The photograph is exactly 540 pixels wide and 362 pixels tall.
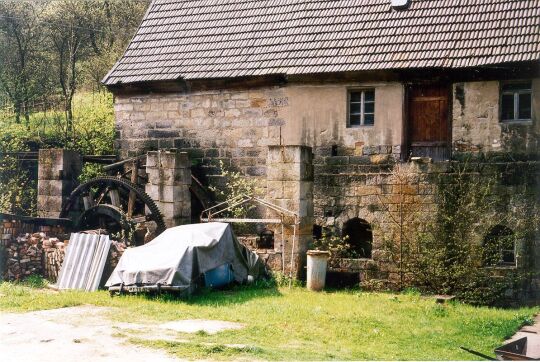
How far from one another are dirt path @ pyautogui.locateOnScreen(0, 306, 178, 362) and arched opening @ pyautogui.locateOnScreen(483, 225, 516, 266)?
23.7 feet

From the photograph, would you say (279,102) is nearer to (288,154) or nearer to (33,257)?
(288,154)

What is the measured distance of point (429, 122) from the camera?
15.1m

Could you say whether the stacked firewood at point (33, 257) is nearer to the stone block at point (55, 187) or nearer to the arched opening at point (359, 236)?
the stone block at point (55, 187)

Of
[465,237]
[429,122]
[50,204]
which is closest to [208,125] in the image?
[50,204]

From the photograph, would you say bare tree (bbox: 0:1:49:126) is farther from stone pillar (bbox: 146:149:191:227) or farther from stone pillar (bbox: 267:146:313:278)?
stone pillar (bbox: 267:146:313:278)

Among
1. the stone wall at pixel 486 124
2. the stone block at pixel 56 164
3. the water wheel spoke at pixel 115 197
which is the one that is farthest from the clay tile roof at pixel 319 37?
the water wheel spoke at pixel 115 197

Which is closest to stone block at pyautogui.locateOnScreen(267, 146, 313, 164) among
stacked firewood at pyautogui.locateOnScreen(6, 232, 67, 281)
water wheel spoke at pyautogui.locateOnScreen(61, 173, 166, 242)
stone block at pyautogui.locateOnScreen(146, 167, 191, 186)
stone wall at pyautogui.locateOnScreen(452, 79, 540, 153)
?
stone block at pyautogui.locateOnScreen(146, 167, 191, 186)

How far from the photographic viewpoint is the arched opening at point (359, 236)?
1530cm

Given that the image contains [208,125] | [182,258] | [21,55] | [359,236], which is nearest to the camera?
[182,258]

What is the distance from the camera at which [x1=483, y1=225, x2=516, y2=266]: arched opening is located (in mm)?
13258

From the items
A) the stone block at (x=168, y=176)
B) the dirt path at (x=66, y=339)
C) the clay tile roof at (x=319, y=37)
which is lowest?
the dirt path at (x=66, y=339)

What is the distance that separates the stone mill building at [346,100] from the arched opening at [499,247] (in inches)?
3.2

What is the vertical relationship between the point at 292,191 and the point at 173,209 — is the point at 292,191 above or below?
above

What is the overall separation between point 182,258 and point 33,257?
4.23 meters
